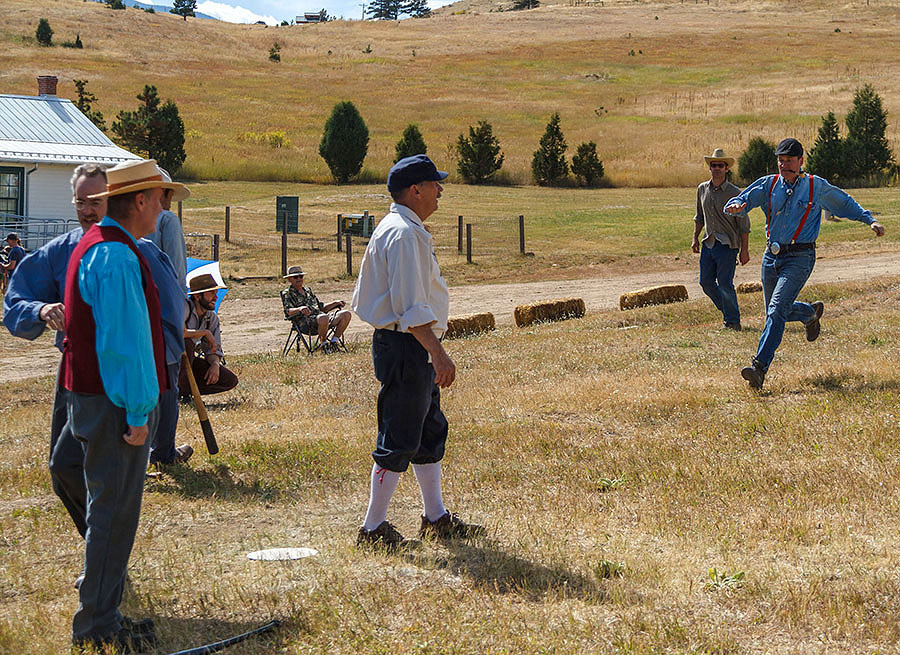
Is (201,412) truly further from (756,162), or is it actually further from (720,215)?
(756,162)

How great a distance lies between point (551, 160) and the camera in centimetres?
5950

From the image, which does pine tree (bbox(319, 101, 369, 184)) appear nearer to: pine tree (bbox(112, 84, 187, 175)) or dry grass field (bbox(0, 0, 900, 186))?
dry grass field (bbox(0, 0, 900, 186))

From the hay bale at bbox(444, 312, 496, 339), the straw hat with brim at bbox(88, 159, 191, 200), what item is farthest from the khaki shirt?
the straw hat with brim at bbox(88, 159, 191, 200)

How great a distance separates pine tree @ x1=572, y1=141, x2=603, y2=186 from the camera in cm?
5844

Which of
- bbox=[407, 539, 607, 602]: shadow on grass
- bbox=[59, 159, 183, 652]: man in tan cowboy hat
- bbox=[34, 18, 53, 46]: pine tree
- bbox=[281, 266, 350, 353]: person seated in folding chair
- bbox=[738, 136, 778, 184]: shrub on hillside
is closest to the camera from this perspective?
bbox=[59, 159, 183, 652]: man in tan cowboy hat

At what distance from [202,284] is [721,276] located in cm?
692

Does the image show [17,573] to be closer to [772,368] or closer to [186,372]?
[186,372]

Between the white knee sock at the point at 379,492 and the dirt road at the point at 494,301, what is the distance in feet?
38.1

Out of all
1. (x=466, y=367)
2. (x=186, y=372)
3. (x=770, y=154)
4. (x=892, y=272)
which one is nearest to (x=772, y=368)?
(x=466, y=367)

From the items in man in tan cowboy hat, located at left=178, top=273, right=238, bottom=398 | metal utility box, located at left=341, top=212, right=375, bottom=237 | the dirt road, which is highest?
metal utility box, located at left=341, top=212, right=375, bottom=237

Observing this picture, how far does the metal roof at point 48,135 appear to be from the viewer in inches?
1148

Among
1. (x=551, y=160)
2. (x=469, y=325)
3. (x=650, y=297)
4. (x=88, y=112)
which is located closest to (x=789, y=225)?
Result: (x=469, y=325)

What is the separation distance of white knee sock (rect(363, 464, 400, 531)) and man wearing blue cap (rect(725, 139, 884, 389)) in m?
4.65

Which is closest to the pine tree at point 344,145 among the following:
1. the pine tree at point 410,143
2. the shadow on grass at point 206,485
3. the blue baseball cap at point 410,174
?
the pine tree at point 410,143
